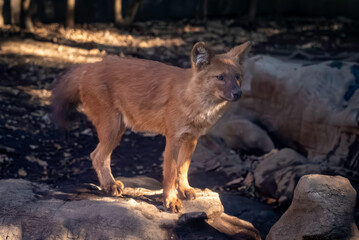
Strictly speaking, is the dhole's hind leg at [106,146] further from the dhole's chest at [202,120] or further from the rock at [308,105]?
the rock at [308,105]

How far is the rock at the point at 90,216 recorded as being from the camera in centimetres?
371

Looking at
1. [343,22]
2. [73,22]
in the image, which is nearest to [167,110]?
[73,22]

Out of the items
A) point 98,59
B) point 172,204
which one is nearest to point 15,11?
point 98,59

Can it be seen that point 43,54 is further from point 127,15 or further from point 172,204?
point 172,204

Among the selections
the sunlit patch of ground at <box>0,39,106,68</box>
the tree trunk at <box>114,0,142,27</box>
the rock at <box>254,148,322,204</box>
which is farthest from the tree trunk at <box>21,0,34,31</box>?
the rock at <box>254,148,322,204</box>

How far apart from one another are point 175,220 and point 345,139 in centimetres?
279

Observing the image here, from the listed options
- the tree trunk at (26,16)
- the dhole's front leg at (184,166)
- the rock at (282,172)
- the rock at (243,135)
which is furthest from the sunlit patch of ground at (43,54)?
the dhole's front leg at (184,166)

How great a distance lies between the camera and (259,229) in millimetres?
5016

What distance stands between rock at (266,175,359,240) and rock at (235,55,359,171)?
6.19ft

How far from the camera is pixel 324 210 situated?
3.71m

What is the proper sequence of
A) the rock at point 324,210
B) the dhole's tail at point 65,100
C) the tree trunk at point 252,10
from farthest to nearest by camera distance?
the tree trunk at point 252,10 < the dhole's tail at point 65,100 < the rock at point 324,210

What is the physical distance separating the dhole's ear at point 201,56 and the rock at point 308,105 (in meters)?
2.36

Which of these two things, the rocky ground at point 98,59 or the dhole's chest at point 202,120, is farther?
the rocky ground at point 98,59

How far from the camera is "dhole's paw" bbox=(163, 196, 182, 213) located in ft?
13.7
